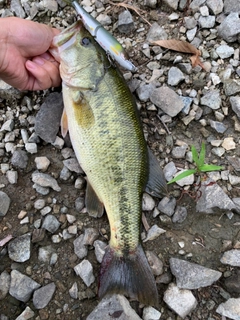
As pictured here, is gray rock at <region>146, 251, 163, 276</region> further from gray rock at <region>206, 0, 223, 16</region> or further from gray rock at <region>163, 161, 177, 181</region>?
gray rock at <region>206, 0, 223, 16</region>

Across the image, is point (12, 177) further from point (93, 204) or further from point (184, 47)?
point (184, 47)

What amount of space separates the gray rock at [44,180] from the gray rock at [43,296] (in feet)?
3.30

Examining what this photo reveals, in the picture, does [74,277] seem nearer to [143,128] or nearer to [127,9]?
[143,128]

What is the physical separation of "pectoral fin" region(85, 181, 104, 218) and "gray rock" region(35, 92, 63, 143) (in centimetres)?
76

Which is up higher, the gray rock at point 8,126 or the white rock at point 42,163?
the gray rock at point 8,126

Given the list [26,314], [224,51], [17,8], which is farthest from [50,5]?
[26,314]

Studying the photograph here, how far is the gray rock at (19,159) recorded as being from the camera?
410 centimetres

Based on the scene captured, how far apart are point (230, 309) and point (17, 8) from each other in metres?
4.35

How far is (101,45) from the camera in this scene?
13.4 feet

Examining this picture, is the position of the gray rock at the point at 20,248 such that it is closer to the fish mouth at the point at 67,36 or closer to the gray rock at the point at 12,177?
the gray rock at the point at 12,177

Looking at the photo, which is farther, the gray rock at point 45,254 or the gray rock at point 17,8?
the gray rock at point 17,8

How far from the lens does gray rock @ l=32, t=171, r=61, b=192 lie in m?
4.00

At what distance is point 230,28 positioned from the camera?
4.52 m

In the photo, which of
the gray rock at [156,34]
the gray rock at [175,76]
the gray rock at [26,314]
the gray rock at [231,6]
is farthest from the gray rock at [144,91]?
the gray rock at [26,314]
